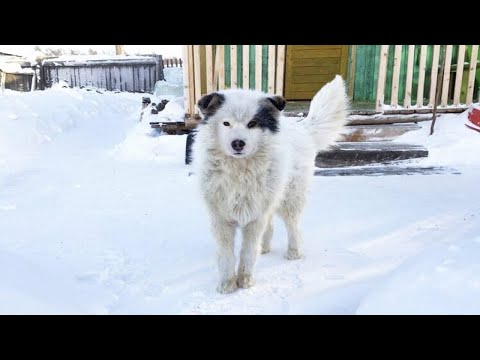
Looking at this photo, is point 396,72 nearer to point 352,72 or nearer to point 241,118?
point 352,72

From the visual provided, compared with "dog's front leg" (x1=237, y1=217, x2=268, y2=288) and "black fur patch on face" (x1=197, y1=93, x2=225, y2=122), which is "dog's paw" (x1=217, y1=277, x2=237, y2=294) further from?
"black fur patch on face" (x1=197, y1=93, x2=225, y2=122)

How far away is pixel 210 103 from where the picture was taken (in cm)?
263

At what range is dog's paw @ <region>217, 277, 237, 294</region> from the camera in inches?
105

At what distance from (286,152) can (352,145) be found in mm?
3608

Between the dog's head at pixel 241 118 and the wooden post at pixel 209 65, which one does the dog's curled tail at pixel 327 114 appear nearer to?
the dog's head at pixel 241 118

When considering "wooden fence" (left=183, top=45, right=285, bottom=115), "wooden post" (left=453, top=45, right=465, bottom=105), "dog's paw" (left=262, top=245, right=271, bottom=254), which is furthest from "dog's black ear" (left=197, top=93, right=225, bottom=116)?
"wooden post" (left=453, top=45, right=465, bottom=105)

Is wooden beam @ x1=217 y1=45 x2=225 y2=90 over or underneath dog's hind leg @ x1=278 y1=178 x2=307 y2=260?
over

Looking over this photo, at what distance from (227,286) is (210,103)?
1.24m

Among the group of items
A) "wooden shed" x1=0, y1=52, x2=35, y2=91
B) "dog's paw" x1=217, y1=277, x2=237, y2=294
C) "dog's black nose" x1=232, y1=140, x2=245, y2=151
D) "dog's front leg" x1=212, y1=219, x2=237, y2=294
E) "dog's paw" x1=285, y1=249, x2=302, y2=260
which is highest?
"wooden shed" x1=0, y1=52, x2=35, y2=91

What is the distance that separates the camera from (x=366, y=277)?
2.78 m

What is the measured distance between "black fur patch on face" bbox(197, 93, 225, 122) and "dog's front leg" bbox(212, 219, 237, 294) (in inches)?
29.3

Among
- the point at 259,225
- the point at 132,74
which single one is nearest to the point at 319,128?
the point at 259,225

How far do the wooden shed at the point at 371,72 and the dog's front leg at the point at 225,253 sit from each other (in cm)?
477
